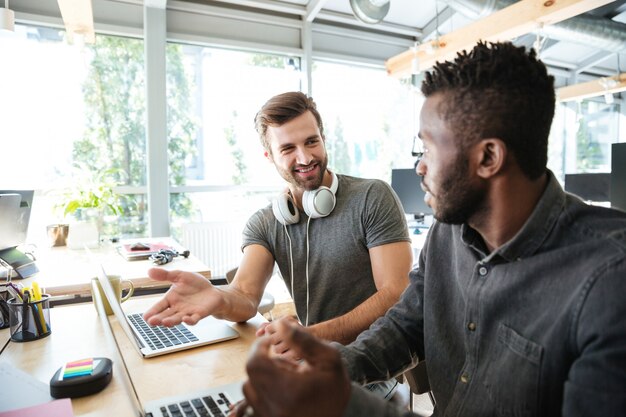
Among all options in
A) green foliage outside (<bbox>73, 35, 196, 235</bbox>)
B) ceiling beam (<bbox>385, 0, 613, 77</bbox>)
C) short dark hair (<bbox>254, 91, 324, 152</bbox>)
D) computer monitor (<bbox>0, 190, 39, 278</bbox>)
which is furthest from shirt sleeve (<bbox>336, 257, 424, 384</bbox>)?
green foliage outside (<bbox>73, 35, 196, 235</bbox>)

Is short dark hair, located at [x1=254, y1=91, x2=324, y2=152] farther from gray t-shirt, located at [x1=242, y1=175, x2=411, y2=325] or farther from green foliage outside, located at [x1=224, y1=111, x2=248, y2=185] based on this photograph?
green foliage outside, located at [x1=224, y1=111, x2=248, y2=185]

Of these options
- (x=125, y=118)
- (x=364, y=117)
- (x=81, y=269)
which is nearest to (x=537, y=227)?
(x=81, y=269)

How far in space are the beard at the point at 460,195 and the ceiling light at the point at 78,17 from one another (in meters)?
2.31

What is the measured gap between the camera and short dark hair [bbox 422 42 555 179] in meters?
0.83

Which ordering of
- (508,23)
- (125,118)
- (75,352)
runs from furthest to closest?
1. (125,118)
2. (508,23)
3. (75,352)

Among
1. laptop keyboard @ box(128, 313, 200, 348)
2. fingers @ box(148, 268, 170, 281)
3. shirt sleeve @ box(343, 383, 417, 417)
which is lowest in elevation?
laptop keyboard @ box(128, 313, 200, 348)

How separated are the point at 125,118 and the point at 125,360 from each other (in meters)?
3.59

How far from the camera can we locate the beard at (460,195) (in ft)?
2.87

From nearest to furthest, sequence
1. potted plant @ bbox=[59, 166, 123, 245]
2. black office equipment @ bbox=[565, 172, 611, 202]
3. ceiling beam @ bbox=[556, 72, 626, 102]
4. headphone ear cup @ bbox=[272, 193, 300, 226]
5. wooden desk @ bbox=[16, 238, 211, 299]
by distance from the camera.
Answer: headphone ear cup @ bbox=[272, 193, 300, 226] < wooden desk @ bbox=[16, 238, 211, 299] < potted plant @ bbox=[59, 166, 123, 245] < black office equipment @ bbox=[565, 172, 611, 202] < ceiling beam @ bbox=[556, 72, 626, 102]

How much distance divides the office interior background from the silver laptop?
7.53 ft

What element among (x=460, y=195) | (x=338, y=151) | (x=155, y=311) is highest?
(x=338, y=151)

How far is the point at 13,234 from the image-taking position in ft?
6.70

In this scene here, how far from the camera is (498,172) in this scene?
847mm

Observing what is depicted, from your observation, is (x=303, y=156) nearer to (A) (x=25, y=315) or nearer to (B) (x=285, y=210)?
(B) (x=285, y=210)
